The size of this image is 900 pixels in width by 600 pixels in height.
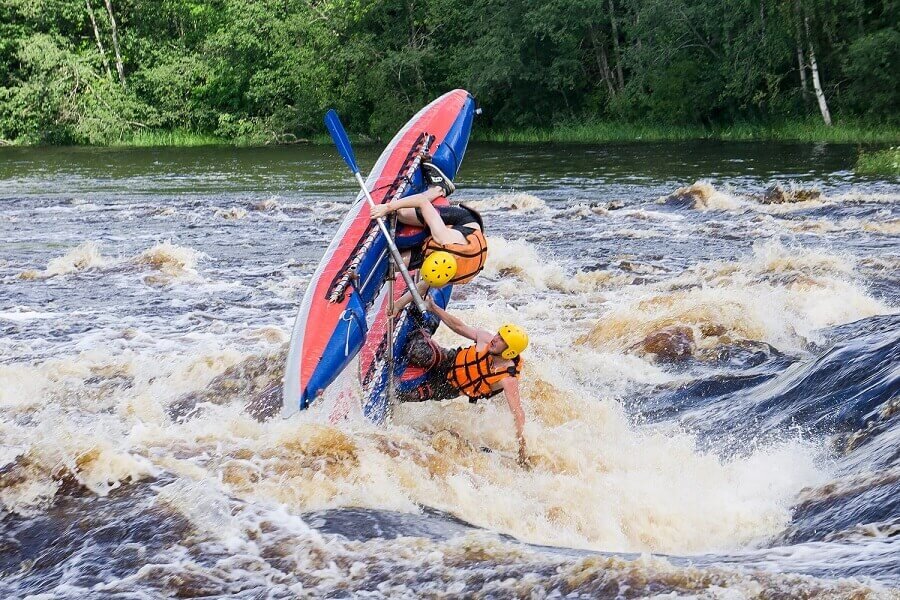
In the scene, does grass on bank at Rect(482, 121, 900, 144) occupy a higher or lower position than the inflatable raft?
lower

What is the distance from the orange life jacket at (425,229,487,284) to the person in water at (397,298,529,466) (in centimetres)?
28

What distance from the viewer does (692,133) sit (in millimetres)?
30891

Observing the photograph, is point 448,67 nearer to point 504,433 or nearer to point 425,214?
point 425,214

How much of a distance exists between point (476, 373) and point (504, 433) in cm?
47

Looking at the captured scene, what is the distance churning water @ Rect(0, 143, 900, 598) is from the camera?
4.39 meters

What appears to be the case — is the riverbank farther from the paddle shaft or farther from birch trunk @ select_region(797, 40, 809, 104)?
the paddle shaft

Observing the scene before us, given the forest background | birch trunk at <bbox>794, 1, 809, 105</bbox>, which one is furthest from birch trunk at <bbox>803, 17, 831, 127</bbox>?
birch trunk at <bbox>794, 1, 809, 105</bbox>

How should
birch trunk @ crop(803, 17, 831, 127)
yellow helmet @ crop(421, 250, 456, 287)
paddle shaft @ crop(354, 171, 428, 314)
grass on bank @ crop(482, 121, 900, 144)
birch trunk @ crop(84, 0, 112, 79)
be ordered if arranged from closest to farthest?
yellow helmet @ crop(421, 250, 456, 287)
paddle shaft @ crop(354, 171, 428, 314)
grass on bank @ crop(482, 121, 900, 144)
birch trunk @ crop(803, 17, 831, 127)
birch trunk @ crop(84, 0, 112, 79)

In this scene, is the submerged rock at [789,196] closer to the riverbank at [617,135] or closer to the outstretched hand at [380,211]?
the riverbank at [617,135]

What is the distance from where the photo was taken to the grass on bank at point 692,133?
26016 mm

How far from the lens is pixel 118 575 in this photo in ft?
14.3

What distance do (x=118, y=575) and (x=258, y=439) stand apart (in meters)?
1.59

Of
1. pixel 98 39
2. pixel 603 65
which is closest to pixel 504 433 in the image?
pixel 603 65

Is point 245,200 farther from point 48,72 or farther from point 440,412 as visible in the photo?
point 48,72
